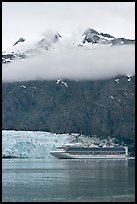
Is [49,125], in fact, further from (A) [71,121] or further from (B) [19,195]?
(B) [19,195]

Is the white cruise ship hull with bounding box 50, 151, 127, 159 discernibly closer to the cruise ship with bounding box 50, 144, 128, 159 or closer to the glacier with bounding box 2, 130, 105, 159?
the cruise ship with bounding box 50, 144, 128, 159

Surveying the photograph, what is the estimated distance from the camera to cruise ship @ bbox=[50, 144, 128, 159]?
12069 centimetres

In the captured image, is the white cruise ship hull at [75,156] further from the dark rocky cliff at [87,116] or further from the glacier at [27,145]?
the dark rocky cliff at [87,116]

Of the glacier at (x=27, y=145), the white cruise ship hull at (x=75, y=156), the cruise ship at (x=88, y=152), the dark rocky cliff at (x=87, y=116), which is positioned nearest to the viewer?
the glacier at (x=27, y=145)

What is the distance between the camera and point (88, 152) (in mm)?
128750

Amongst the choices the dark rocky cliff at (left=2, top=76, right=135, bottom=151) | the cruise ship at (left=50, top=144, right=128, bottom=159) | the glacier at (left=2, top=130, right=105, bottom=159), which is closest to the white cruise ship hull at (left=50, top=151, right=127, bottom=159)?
the cruise ship at (left=50, top=144, right=128, bottom=159)

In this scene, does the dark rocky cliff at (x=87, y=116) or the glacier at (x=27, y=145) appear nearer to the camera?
the glacier at (x=27, y=145)

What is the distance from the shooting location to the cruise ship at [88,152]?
4751 inches

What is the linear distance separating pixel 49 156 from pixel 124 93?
3292 inches

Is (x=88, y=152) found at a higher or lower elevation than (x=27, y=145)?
lower

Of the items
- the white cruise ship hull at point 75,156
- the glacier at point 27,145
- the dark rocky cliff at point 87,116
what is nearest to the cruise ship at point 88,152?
the white cruise ship hull at point 75,156

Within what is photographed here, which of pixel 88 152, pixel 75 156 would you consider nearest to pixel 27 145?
pixel 75 156

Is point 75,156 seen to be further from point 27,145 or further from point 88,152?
point 27,145

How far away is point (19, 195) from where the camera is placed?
3114 cm
